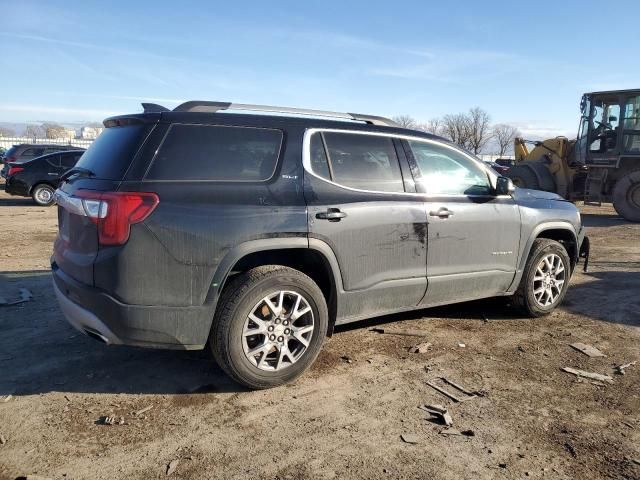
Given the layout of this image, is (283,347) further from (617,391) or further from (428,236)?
(617,391)

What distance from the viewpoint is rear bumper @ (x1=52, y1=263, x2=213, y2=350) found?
3318mm

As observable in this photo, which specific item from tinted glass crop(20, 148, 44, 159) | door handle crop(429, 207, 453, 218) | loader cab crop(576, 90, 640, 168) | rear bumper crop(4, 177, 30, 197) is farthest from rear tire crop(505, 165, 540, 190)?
Result: tinted glass crop(20, 148, 44, 159)

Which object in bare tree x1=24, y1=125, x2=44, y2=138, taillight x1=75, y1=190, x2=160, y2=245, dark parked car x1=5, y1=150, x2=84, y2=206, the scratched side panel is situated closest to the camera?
taillight x1=75, y1=190, x2=160, y2=245

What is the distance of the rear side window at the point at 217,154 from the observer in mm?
3445

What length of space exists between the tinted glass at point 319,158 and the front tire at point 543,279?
2543mm

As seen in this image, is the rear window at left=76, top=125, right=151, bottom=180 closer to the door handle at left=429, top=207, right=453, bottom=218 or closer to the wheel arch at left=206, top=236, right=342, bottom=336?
the wheel arch at left=206, top=236, right=342, bottom=336

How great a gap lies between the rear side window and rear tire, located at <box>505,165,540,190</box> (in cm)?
1393

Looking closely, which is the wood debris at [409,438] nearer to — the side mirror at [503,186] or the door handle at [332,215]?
the door handle at [332,215]

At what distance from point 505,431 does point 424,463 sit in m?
0.67

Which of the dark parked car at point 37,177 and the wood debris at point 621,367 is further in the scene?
the dark parked car at point 37,177

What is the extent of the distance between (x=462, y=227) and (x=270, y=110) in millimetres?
1964

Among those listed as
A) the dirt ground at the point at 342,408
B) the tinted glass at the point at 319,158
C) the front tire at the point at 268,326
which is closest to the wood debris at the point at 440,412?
the dirt ground at the point at 342,408

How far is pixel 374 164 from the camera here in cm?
430

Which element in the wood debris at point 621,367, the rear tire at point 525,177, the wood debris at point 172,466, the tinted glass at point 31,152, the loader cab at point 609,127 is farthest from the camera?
the tinted glass at point 31,152
